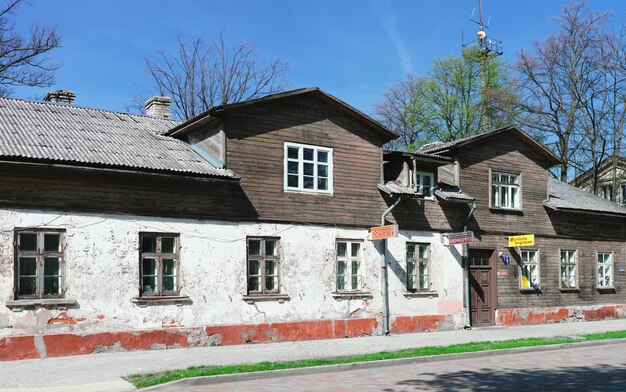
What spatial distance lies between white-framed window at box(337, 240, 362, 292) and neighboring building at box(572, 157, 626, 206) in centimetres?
2205

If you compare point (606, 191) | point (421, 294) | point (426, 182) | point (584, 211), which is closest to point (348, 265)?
point (421, 294)

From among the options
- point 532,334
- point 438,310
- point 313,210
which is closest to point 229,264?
point 313,210

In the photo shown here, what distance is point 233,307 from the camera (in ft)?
59.6

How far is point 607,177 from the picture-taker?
1684 inches

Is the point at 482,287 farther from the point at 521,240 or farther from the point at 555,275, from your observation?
the point at 555,275

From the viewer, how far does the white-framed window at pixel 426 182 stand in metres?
22.6

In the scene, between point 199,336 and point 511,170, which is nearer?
point 199,336

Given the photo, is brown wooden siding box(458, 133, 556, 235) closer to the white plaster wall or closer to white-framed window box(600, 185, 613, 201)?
the white plaster wall

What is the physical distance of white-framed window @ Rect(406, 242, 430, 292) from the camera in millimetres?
21891

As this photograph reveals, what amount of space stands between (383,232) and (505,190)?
7209 mm

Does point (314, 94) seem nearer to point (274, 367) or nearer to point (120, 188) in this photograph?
point (120, 188)

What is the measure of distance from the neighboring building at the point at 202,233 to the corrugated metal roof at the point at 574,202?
5.45 meters

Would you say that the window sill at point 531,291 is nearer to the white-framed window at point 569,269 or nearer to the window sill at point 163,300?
the white-framed window at point 569,269

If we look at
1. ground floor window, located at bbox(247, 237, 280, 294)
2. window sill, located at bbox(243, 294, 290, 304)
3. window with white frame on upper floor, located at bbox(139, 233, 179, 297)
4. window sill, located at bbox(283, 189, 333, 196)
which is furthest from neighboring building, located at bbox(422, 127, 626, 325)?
window with white frame on upper floor, located at bbox(139, 233, 179, 297)
